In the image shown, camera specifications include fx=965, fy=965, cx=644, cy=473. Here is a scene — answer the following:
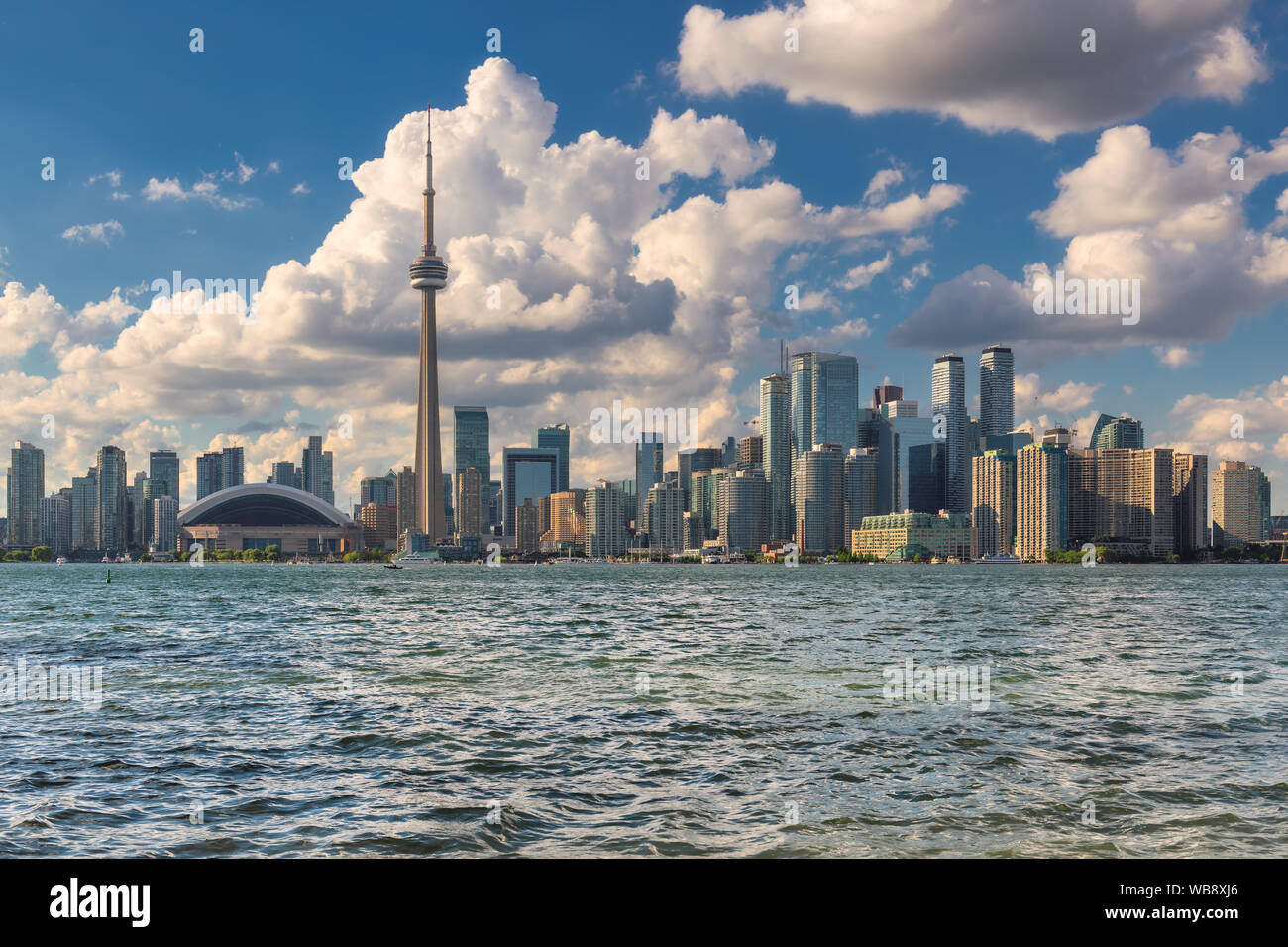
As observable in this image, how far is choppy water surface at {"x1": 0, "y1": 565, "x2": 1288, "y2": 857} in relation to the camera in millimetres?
14445

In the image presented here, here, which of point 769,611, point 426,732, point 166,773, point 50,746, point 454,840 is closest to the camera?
point 454,840

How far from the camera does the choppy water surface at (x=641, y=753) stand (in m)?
14.4

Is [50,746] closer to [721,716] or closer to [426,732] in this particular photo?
[426,732]

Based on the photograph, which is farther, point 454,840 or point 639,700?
point 639,700

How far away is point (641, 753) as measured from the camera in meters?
20.3

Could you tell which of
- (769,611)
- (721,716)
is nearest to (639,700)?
(721,716)
